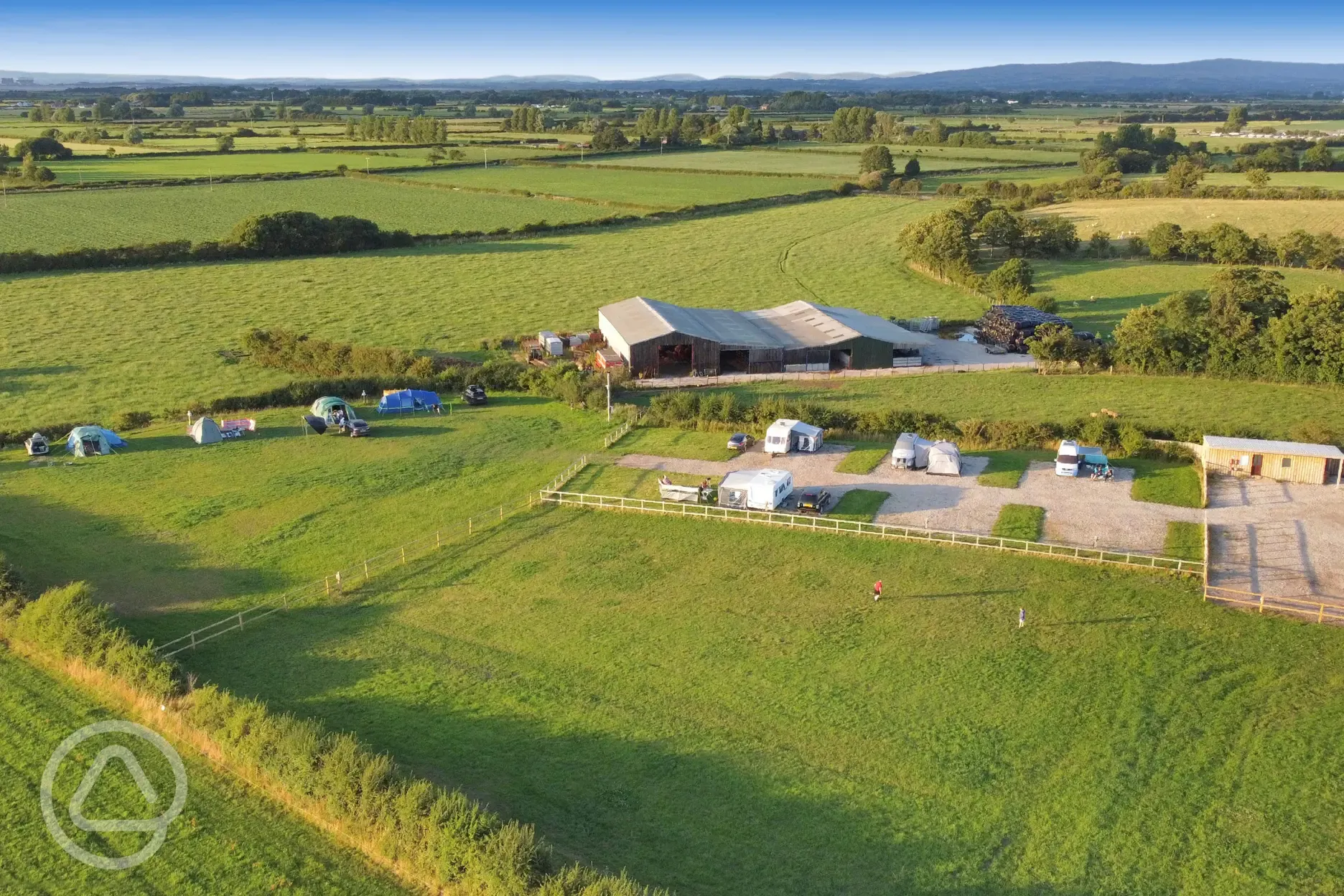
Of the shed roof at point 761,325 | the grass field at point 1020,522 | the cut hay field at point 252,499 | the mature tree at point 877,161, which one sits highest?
the mature tree at point 877,161

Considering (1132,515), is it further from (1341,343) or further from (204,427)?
(204,427)

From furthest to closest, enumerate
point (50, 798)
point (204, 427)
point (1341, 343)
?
1. point (1341, 343)
2. point (204, 427)
3. point (50, 798)

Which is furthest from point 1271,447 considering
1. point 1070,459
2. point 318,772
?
point 318,772

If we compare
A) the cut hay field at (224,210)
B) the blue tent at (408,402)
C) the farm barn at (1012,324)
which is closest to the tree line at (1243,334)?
the farm barn at (1012,324)

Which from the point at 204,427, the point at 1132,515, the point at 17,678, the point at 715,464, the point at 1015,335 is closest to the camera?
the point at 17,678

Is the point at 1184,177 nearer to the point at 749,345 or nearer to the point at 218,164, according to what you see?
the point at 749,345

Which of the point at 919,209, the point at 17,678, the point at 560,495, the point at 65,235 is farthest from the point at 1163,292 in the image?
the point at 65,235

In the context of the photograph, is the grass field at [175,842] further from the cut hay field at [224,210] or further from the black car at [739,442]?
the cut hay field at [224,210]

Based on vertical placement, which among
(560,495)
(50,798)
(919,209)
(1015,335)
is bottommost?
(50,798)
